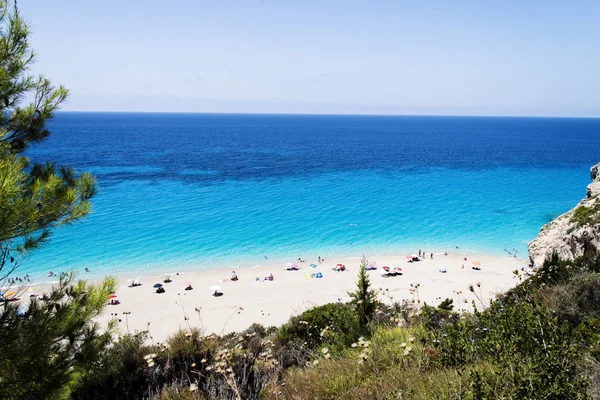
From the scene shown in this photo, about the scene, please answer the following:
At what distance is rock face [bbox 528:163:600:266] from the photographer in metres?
13.8

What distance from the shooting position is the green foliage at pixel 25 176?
4.97 metres

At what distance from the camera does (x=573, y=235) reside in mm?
14633

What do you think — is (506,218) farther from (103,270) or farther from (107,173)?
(107,173)

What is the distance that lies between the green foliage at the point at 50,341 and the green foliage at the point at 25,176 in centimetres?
82

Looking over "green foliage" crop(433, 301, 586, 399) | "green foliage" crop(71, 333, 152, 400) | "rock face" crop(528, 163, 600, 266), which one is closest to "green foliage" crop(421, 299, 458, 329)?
"green foliage" crop(433, 301, 586, 399)

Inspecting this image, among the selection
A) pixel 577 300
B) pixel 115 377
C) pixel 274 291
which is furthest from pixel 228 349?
pixel 274 291

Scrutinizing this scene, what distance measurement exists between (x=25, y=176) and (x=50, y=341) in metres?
2.49

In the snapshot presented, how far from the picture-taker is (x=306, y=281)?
25.8 m

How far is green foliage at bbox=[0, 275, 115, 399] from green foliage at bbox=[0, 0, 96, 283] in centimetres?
82

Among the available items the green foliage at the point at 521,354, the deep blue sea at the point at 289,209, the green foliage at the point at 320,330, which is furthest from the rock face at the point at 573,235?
the deep blue sea at the point at 289,209

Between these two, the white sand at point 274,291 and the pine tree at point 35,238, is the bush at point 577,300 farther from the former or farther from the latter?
the white sand at point 274,291

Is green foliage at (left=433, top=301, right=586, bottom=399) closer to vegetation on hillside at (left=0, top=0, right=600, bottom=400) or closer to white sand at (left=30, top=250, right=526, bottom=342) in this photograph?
vegetation on hillside at (left=0, top=0, right=600, bottom=400)

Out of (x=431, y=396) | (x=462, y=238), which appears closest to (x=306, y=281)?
(x=462, y=238)

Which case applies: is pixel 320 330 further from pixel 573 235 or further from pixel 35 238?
pixel 573 235
